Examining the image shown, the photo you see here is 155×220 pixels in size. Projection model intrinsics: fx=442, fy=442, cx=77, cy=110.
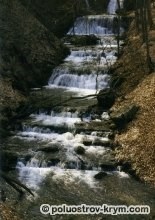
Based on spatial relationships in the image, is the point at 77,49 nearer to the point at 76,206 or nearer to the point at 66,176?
the point at 66,176

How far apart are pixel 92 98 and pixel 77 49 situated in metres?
9.33

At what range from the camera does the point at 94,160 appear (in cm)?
1778

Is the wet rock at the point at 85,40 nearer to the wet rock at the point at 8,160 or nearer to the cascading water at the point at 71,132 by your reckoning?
the cascading water at the point at 71,132

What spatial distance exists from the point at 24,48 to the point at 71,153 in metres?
11.5

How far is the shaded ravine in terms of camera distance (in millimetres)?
15039

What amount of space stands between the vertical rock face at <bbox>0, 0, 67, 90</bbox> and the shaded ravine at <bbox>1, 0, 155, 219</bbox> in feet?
3.74

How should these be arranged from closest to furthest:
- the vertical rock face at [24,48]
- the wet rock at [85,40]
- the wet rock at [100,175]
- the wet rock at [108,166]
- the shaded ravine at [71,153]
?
the shaded ravine at [71,153] < the wet rock at [100,175] < the wet rock at [108,166] < the vertical rock face at [24,48] < the wet rock at [85,40]

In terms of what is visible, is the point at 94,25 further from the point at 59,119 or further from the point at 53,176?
the point at 53,176

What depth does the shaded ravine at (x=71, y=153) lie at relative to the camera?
49.3 ft

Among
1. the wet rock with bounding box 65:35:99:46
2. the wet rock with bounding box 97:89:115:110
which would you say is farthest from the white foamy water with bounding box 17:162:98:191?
the wet rock with bounding box 65:35:99:46

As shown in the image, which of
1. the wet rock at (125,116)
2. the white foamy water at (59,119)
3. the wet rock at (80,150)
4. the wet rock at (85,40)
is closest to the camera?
the wet rock at (80,150)

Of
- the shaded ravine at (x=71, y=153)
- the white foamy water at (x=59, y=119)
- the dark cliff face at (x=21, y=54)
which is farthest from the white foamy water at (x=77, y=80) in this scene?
the white foamy water at (x=59, y=119)

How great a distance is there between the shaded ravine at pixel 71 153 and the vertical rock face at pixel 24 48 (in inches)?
44.9

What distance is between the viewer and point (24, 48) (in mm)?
27875
